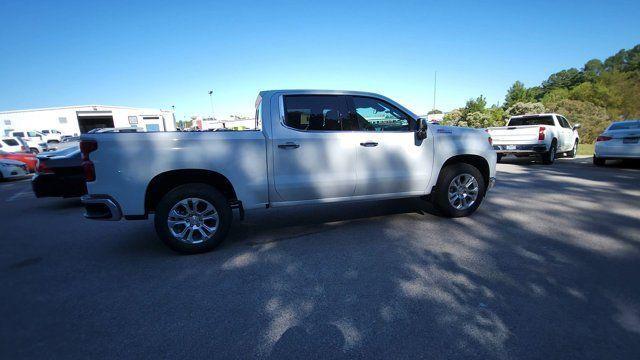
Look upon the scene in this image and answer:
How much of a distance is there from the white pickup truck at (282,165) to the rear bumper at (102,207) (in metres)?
0.01

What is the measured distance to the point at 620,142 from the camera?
966cm

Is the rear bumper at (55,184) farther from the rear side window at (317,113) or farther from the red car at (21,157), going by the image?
the red car at (21,157)

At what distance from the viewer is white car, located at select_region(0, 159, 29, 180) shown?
11.3 metres

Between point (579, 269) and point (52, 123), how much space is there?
5771 cm

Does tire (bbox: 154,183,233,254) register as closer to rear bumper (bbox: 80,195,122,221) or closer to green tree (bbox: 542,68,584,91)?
rear bumper (bbox: 80,195,122,221)

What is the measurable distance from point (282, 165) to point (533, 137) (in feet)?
35.2

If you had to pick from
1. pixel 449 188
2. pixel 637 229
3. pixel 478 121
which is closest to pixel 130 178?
pixel 449 188

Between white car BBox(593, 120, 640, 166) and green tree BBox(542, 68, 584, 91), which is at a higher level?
green tree BBox(542, 68, 584, 91)

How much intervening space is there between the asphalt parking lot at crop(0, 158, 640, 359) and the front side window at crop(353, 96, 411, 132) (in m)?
1.49

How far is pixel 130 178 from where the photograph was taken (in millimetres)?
3674

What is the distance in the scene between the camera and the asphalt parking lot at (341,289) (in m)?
2.28

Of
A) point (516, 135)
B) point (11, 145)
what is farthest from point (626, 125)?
point (11, 145)

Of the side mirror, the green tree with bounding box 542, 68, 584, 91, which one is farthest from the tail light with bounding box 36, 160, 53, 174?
the green tree with bounding box 542, 68, 584, 91

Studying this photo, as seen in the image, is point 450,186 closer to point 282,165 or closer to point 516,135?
point 282,165
